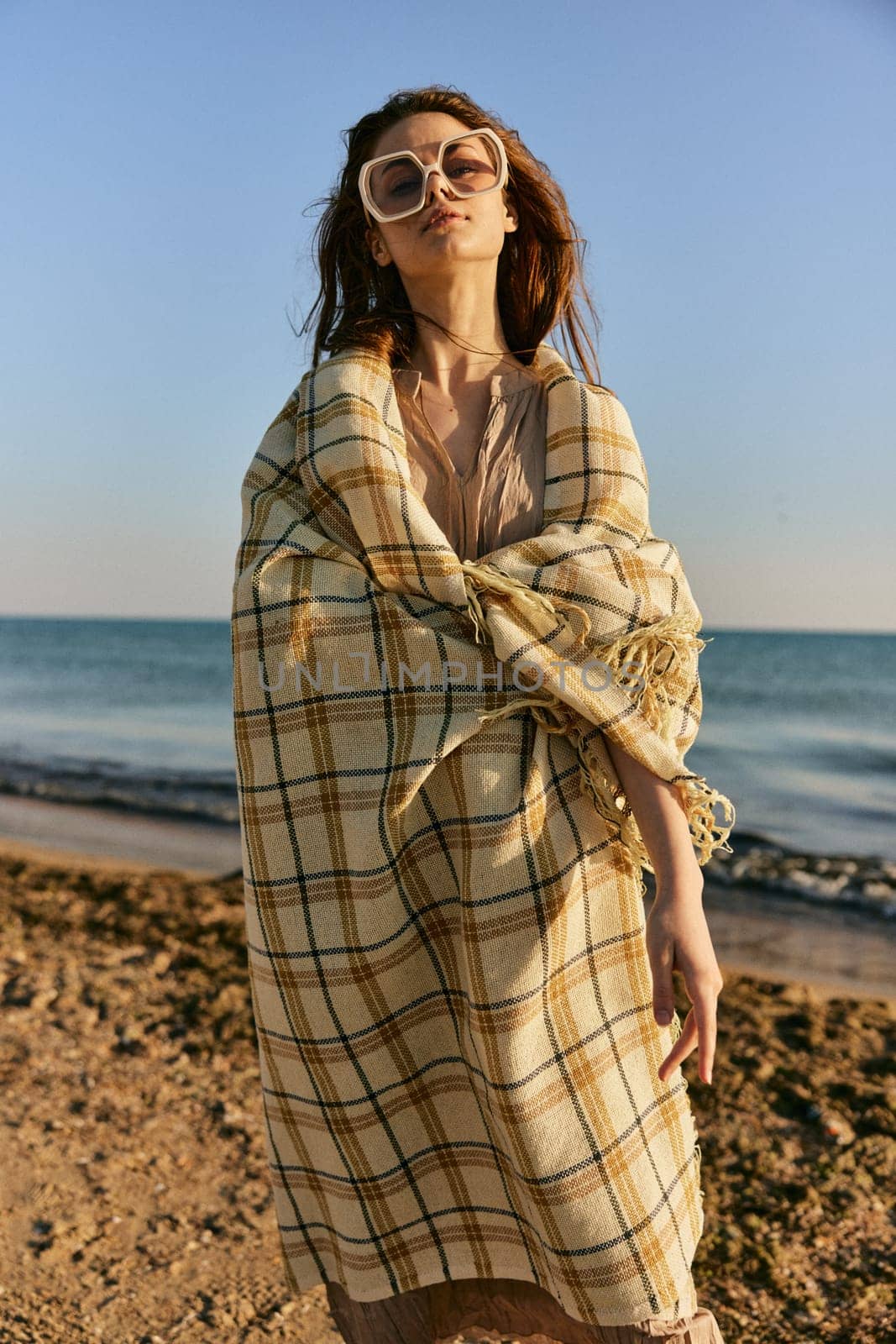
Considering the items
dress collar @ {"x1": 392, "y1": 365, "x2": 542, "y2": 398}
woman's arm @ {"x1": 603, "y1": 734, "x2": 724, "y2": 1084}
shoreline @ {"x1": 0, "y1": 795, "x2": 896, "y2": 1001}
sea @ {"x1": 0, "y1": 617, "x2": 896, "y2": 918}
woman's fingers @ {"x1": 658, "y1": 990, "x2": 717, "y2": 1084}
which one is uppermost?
dress collar @ {"x1": 392, "y1": 365, "x2": 542, "y2": 398}

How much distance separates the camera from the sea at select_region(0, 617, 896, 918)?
7910mm

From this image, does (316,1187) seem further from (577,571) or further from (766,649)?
(766,649)

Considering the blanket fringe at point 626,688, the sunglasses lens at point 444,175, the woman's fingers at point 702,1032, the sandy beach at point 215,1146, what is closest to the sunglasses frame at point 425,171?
the sunglasses lens at point 444,175

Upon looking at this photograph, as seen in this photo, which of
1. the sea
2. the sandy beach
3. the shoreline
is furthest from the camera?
the sea

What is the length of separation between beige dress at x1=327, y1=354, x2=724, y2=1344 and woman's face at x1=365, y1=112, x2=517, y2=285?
0.59 feet

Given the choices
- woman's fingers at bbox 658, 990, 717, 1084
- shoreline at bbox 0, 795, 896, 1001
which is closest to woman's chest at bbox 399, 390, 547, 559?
woman's fingers at bbox 658, 990, 717, 1084

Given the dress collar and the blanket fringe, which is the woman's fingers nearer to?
the blanket fringe

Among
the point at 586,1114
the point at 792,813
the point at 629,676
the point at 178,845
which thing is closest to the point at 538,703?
the point at 629,676

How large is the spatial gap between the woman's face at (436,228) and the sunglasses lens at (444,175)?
19 millimetres

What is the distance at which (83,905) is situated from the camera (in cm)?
543

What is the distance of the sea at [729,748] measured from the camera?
7.91 m

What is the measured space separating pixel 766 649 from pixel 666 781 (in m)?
34.5

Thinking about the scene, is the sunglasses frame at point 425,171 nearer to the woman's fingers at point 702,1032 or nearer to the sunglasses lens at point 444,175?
the sunglasses lens at point 444,175

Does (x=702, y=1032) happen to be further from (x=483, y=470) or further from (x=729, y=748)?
(x=729, y=748)
